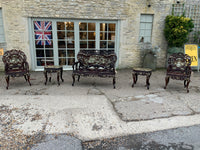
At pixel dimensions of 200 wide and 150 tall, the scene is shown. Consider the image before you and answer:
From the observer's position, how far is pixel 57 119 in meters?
3.17

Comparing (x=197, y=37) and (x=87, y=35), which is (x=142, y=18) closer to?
(x=87, y=35)

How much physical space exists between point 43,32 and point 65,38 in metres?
0.87

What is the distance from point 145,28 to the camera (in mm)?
7277

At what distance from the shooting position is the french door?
21.5 ft

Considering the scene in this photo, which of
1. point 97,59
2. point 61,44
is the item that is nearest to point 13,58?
point 61,44

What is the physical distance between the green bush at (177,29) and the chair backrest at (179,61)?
2263 mm

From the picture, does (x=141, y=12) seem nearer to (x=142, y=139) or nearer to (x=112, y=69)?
(x=112, y=69)

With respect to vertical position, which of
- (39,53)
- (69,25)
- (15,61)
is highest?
(69,25)

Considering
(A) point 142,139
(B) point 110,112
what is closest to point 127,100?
(B) point 110,112

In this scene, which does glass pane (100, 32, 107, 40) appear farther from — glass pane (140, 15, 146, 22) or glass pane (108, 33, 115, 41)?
glass pane (140, 15, 146, 22)

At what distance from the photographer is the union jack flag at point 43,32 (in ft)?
21.3

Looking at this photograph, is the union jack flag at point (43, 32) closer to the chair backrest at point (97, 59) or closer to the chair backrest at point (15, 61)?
the chair backrest at point (15, 61)

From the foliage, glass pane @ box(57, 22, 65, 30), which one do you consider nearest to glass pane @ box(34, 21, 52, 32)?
glass pane @ box(57, 22, 65, 30)

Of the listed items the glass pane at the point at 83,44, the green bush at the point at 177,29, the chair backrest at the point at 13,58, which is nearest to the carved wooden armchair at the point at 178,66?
the green bush at the point at 177,29
